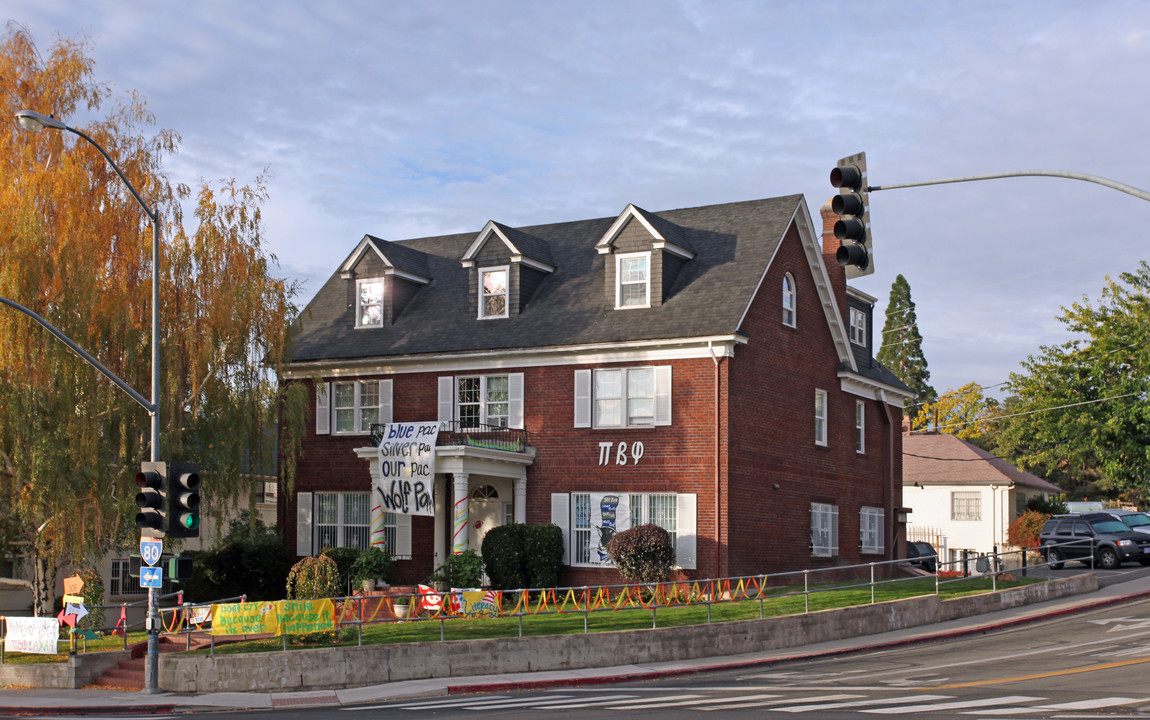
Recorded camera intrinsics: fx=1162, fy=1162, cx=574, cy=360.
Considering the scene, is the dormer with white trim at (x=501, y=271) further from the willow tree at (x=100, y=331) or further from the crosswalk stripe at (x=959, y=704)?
the crosswalk stripe at (x=959, y=704)

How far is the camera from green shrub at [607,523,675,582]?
29.7 m

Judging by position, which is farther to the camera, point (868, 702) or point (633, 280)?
point (633, 280)

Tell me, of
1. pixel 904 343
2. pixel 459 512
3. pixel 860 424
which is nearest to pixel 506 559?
pixel 459 512

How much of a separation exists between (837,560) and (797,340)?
7.13m

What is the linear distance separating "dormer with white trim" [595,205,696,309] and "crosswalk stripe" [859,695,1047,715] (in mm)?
18327

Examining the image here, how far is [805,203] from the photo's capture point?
3469cm

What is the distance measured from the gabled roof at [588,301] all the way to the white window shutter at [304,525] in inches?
172

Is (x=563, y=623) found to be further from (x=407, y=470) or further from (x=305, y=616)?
(x=407, y=470)

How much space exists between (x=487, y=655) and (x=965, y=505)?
1502 inches

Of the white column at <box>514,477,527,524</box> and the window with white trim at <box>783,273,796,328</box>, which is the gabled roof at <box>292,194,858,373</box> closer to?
the window with white trim at <box>783,273,796,328</box>

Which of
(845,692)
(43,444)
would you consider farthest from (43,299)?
(845,692)

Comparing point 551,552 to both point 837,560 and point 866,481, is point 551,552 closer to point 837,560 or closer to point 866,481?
point 837,560

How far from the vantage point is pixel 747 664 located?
22.5 meters

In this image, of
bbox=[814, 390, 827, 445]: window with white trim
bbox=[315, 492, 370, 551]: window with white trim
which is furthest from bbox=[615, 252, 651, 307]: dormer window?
bbox=[315, 492, 370, 551]: window with white trim
